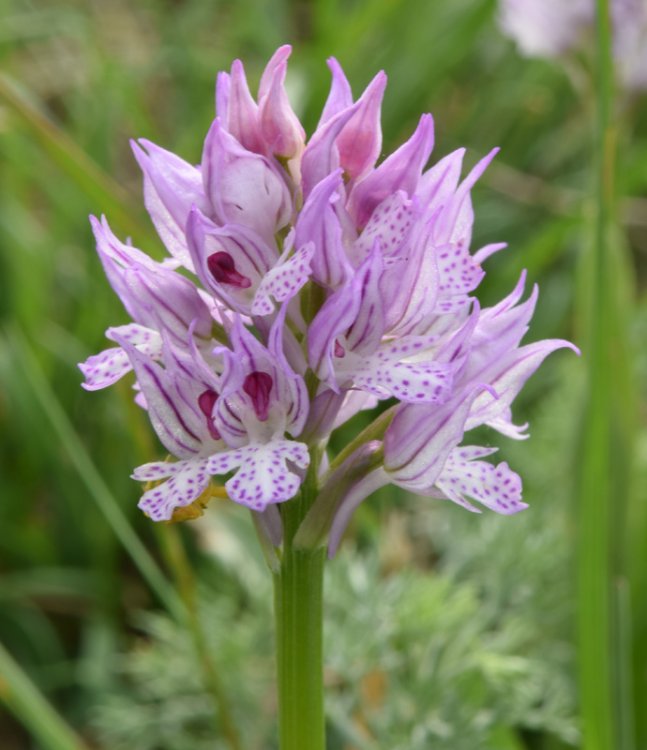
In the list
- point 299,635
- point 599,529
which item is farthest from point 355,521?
point 299,635

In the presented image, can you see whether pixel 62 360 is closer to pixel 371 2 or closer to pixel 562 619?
pixel 371 2

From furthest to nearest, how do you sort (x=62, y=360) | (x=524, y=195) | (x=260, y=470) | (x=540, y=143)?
(x=540, y=143)
(x=524, y=195)
(x=62, y=360)
(x=260, y=470)

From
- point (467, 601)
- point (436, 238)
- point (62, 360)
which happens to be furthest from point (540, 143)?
point (436, 238)

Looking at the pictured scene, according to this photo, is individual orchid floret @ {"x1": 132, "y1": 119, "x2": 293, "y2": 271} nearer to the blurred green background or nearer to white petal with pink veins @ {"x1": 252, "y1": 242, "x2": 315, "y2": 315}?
white petal with pink veins @ {"x1": 252, "y1": 242, "x2": 315, "y2": 315}

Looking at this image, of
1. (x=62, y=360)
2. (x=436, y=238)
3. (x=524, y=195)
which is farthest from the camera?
(x=524, y=195)

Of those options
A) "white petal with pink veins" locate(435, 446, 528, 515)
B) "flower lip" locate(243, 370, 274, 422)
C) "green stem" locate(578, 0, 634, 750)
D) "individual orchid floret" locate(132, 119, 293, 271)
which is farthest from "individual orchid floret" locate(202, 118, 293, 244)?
"green stem" locate(578, 0, 634, 750)

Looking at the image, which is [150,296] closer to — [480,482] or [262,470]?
[262,470]
